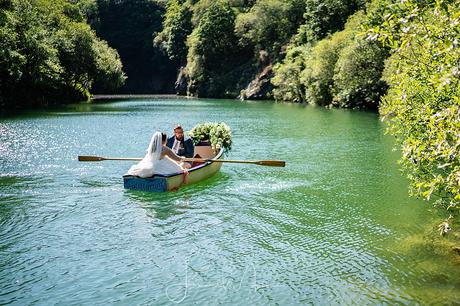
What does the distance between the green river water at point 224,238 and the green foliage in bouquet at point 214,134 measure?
1.23 metres

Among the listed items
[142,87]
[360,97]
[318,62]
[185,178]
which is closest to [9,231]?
[185,178]

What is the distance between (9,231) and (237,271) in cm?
604

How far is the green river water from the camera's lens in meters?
9.16

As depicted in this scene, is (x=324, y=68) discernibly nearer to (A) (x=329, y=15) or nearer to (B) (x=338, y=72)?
(B) (x=338, y=72)

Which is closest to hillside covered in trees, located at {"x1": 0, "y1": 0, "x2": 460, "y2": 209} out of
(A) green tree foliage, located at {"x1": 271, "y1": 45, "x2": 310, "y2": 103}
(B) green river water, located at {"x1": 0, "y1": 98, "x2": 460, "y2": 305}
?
(A) green tree foliage, located at {"x1": 271, "y1": 45, "x2": 310, "y2": 103}

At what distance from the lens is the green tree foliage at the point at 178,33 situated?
365 feet

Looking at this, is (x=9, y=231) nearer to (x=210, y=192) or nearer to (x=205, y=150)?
(x=210, y=192)

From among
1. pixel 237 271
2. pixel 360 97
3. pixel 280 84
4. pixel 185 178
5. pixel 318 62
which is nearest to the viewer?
pixel 237 271

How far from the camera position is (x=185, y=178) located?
1648 centimetres

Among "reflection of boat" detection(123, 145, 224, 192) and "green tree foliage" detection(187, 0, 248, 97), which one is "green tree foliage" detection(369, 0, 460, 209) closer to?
"reflection of boat" detection(123, 145, 224, 192)

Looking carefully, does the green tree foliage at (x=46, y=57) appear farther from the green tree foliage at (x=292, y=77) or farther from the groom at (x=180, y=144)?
the groom at (x=180, y=144)

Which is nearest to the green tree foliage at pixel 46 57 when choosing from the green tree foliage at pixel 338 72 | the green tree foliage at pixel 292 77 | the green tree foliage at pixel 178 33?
the green tree foliage at pixel 292 77

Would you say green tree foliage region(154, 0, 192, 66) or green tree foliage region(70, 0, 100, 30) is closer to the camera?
green tree foliage region(154, 0, 192, 66)

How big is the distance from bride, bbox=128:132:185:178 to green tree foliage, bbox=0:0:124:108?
35.3 meters
